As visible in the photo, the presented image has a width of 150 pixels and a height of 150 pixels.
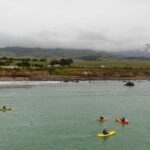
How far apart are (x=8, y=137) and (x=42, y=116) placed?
20680mm

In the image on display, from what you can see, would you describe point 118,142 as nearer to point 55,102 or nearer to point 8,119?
point 8,119

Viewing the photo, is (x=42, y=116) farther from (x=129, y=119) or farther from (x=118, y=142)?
(x=118, y=142)

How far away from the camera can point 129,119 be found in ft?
249

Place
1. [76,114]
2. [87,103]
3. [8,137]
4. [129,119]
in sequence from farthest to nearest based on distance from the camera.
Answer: [87,103] < [76,114] < [129,119] < [8,137]

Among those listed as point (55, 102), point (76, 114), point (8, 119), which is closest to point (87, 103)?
point (55, 102)

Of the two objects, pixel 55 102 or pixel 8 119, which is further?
pixel 55 102

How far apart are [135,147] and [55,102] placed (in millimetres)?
54309

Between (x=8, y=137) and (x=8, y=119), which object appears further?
(x=8, y=119)

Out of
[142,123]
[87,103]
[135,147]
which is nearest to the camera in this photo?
[135,147]

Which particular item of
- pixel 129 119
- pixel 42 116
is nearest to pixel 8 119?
pixel 42 116

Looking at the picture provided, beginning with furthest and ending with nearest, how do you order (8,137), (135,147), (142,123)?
1. (142,123)
2. (8,137)
3. (135,147)

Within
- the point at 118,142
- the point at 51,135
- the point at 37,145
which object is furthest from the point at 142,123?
the point at 37,145

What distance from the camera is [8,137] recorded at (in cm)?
5819

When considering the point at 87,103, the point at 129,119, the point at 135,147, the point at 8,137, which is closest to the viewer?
the point at 135,147
